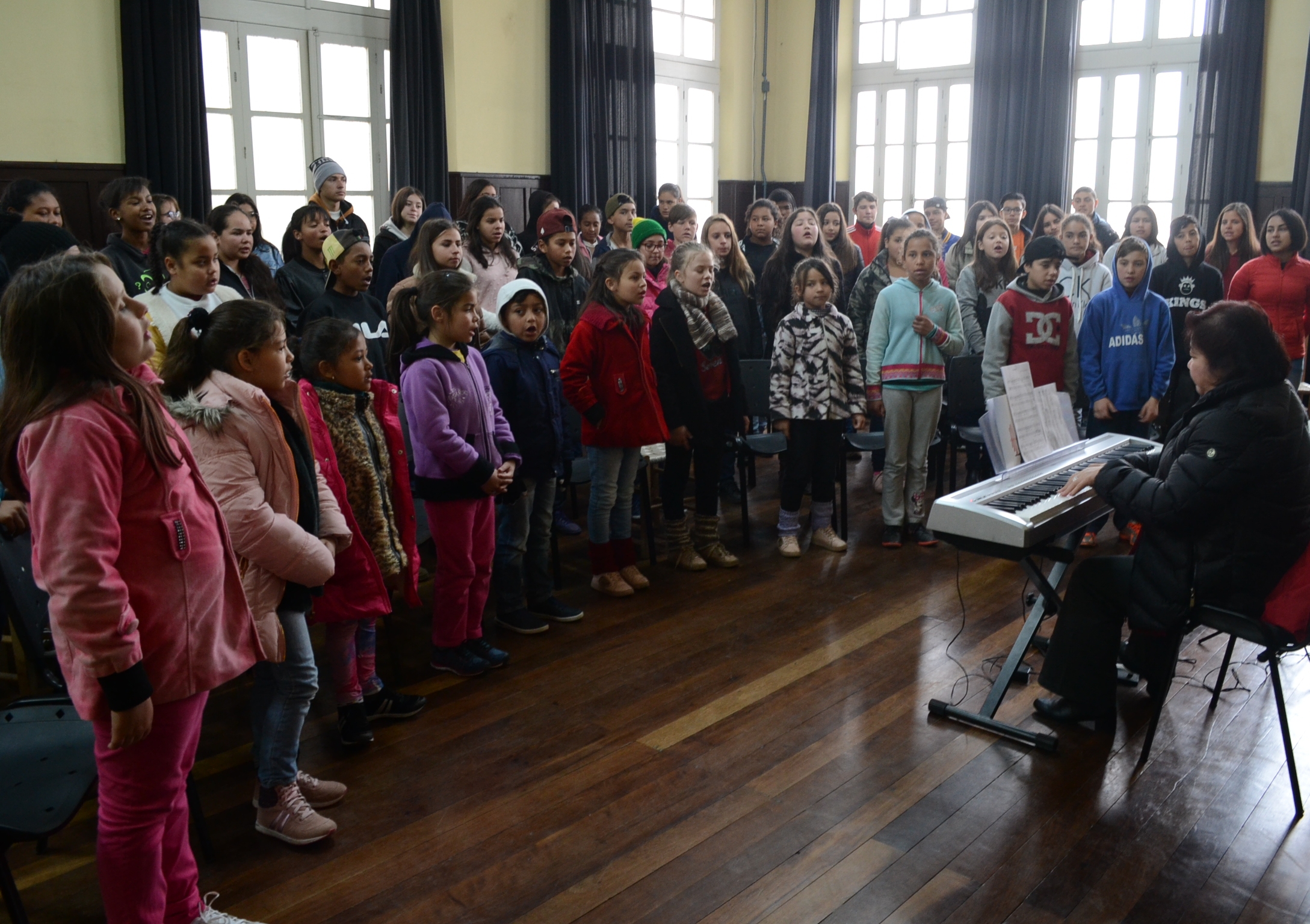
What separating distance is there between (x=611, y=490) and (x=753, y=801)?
1.68 meters

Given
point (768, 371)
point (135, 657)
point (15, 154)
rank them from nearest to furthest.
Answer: point (135, 657) < point (768, 371) < point (15, 154)

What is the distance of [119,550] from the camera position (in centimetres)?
168

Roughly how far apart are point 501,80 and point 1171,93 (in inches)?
230

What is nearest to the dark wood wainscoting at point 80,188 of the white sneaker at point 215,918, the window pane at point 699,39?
the white sneaker at point 215,918

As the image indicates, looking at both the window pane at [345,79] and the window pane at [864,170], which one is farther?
the window pane at [864,170]

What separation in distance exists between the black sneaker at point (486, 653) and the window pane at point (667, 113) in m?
7.52

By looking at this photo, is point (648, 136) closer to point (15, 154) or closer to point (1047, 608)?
point (15, 154)

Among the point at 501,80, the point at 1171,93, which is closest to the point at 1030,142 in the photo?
the point at 1171,93

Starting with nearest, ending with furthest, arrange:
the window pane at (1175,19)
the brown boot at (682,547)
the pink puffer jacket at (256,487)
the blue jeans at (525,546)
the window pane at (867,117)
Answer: the pink puffer jacket at (256,487)
the blue jeans at (525,546)
the brown boot at (682,547)
the window pane at (1175,19)
the window pane at (867,117)

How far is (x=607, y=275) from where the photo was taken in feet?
13.0

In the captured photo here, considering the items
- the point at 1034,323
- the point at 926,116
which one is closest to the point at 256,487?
the point at 1034,323

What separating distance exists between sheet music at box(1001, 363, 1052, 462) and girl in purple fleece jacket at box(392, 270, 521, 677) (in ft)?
5.10

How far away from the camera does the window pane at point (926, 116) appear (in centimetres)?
1045

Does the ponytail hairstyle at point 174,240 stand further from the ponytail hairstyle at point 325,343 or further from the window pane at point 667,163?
the window pane at point 667,163
